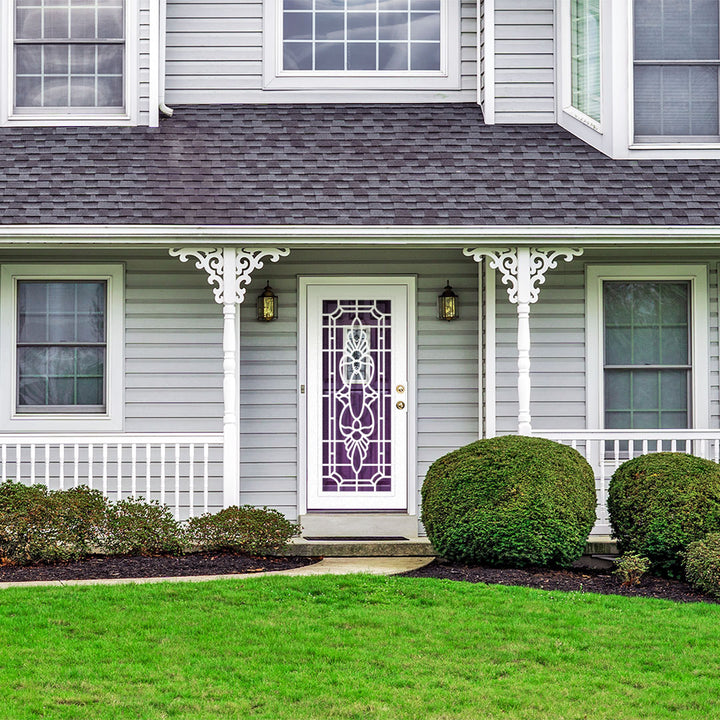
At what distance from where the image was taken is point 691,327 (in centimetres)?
1009

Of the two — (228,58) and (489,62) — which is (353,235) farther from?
(228,58)

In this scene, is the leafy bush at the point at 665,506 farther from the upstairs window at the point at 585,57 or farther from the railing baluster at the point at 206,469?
the upstairs window at the point at 585,57

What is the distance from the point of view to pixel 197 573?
777cm

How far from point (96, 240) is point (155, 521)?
8.03 ft

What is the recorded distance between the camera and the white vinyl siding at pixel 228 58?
10594mm

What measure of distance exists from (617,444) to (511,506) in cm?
200

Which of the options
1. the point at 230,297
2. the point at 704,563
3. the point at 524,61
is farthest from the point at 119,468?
the point at 524,61

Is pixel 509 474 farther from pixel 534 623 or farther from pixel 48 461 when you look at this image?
pixel 48 461

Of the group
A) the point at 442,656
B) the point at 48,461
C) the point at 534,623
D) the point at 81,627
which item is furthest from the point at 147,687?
the point at 48,461

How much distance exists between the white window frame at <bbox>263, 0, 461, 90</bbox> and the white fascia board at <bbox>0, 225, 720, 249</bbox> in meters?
2.24

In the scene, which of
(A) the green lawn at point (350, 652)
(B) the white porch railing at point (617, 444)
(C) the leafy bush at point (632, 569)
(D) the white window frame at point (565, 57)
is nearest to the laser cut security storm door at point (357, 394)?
(B) the white porch railing at point (617, 444)

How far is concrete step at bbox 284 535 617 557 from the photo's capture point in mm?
8945

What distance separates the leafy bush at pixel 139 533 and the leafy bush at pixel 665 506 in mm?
3449

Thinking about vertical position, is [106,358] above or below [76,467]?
above
